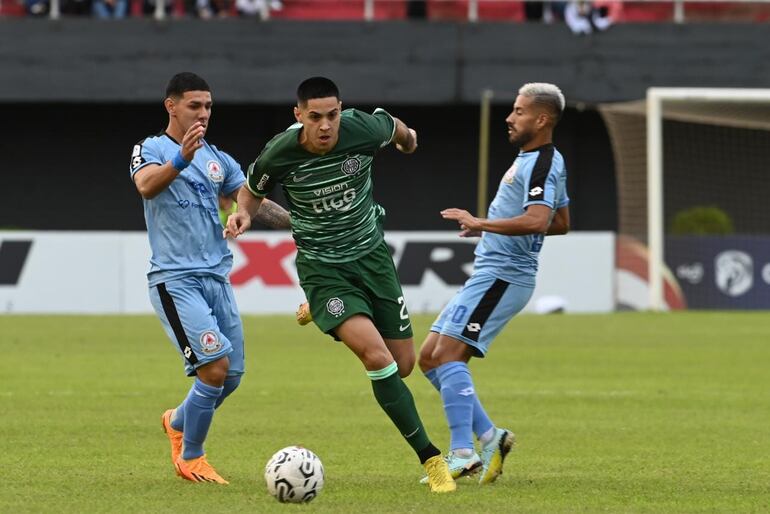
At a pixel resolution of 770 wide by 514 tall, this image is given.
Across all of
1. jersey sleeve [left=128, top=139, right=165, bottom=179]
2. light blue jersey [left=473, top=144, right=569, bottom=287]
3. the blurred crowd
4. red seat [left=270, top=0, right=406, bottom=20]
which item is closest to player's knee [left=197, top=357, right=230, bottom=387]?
jersey sleeve [left=128, top=139, right=165, bottom=179]

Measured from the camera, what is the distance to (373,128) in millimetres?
8680

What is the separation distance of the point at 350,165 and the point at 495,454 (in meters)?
1.84

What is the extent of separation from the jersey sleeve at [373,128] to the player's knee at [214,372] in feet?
4.82

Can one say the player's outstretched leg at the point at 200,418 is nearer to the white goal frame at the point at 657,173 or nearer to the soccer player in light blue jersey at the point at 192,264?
the soccer player in light blue jersey at the point at 192,264

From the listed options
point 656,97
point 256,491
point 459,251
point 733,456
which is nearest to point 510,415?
point 733,456

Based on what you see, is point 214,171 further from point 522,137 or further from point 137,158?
point 522,137

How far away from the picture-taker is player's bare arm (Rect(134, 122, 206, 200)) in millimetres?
8242

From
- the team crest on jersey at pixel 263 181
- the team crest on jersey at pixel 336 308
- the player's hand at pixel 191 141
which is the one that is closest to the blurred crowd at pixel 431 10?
the team crest on jersey at pixel 263 181

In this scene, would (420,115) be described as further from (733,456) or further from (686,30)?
(733,456)

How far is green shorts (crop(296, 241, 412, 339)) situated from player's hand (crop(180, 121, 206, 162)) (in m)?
0.91

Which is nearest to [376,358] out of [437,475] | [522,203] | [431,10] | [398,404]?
[398,404]

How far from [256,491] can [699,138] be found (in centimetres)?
2520

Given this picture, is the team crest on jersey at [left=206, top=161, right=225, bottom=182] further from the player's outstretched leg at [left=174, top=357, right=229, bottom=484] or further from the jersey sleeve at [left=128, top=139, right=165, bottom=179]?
the player's outstretched leg at [left=174, top=357, right=229, bottom=484]

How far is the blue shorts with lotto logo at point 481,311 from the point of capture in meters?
9.27
